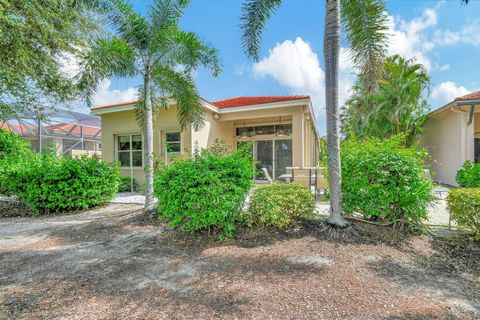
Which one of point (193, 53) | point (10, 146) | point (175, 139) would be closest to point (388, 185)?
point (193, 53)

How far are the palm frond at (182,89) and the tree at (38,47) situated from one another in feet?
8.01

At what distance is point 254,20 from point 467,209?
587 centimetres

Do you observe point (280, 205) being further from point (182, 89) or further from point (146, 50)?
point (146, 50)

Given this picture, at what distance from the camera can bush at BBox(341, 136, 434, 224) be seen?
436cm

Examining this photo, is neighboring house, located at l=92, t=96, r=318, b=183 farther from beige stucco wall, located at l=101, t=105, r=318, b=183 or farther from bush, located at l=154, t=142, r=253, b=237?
bush, located at l=154, t=142, r=253, b=237

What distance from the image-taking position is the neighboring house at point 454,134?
33.7ft

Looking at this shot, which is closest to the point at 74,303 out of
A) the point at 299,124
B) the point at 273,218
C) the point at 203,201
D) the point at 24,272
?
the point at 24,272

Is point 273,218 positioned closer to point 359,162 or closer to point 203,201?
point 203,201

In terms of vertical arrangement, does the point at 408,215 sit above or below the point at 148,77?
below

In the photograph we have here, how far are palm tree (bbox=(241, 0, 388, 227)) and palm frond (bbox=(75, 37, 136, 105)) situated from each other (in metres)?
5.44

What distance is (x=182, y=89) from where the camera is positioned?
8.13m

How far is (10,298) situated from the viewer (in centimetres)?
282

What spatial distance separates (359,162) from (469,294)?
2.43 metres

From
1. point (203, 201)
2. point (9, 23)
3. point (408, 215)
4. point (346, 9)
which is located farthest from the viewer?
point (9, 23)
